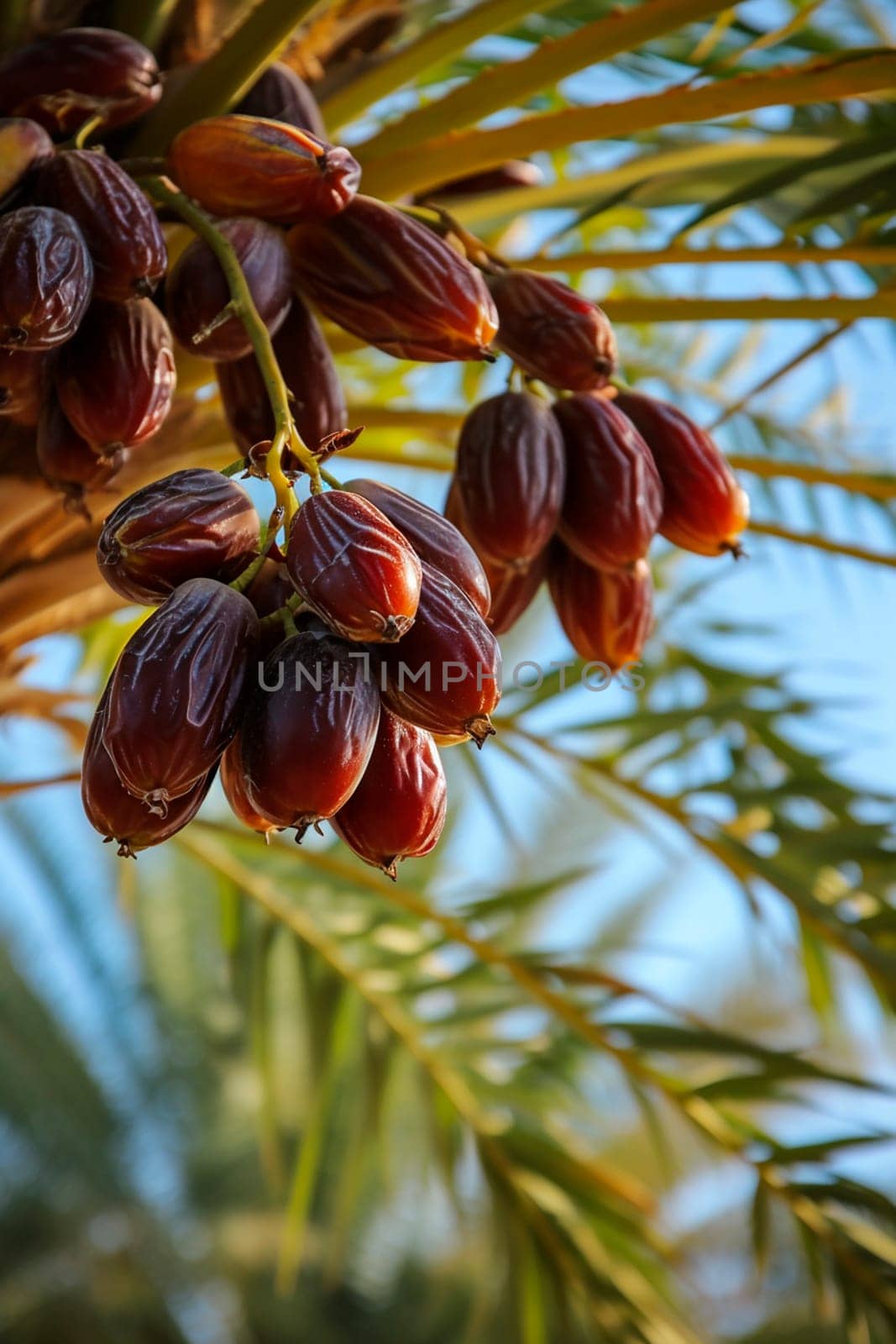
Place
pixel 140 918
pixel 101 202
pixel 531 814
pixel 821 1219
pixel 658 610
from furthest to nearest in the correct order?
pixel 531 814
pixel 140 918
pixel 658 610
pixel 821 1219
pixel 101 202

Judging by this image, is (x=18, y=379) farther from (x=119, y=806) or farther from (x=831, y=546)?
(x=831, y=546)

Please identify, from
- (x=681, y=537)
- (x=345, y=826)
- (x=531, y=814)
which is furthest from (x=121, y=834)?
(x=531, y=814)

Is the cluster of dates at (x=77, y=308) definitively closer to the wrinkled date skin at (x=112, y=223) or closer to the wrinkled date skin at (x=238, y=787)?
the wrinkled date skin at (x=112, y=223)

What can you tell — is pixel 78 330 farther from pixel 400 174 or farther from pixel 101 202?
pixel 400 174

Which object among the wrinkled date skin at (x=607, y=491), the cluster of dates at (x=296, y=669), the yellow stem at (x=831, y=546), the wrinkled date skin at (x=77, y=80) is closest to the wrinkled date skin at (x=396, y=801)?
the cluster of dates at (x=296, y=669)

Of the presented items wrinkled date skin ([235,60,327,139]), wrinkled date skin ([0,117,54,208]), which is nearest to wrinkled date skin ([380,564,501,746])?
wrinkled date skin ([0,117,54,208])

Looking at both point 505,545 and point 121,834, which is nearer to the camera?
point 121,834
